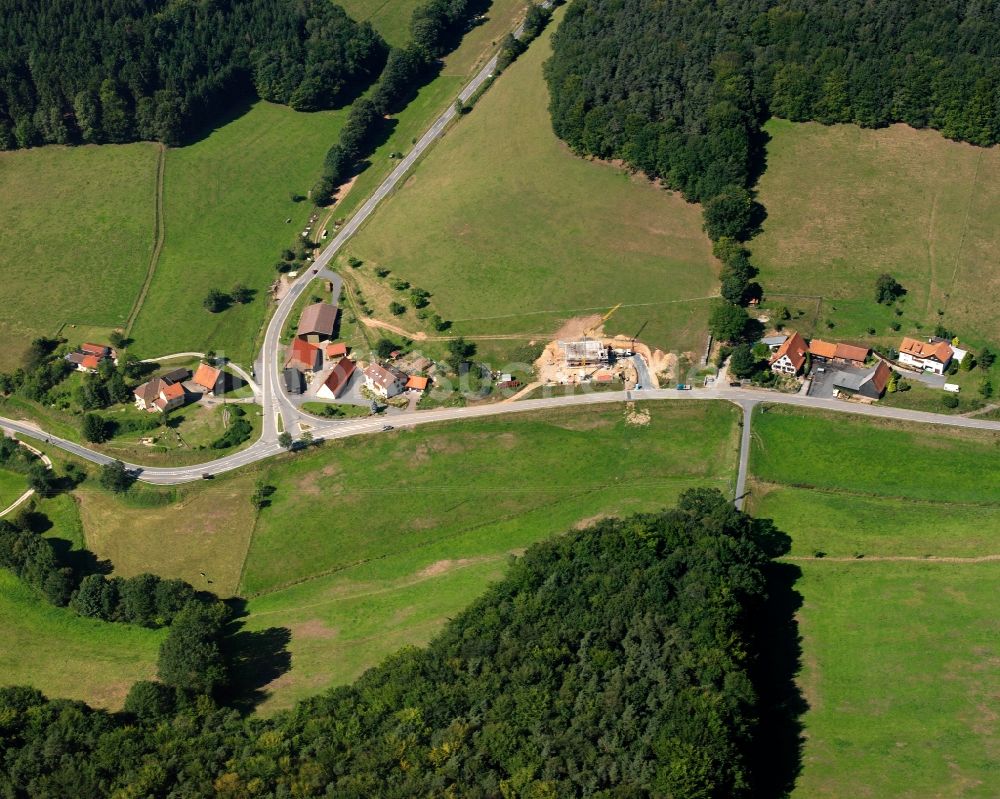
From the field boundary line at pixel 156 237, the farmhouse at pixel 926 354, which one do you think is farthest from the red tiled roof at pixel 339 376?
the farmhouse at pixel 926 354

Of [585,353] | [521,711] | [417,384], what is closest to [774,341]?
[585,353]

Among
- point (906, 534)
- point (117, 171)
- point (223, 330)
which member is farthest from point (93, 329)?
point (906, 534)

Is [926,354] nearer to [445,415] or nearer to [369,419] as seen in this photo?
[445,415]

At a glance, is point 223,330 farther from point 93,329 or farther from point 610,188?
point 610,188

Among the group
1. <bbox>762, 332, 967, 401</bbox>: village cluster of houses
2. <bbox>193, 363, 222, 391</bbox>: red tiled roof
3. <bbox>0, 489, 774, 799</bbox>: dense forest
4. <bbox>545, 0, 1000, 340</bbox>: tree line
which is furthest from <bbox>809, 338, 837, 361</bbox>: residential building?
<bbox>193, 363, 222, 391</bbox>: red tiled roof

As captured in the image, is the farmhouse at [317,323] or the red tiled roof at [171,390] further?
the farmhouse at [317,323]

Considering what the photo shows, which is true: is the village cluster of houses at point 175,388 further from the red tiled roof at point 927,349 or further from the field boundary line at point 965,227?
the field boundary line at point 965,227
